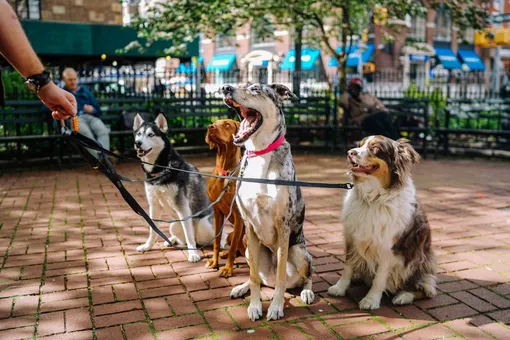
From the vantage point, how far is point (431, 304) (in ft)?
11.9

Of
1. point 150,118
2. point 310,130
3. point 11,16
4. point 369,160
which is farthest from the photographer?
point 310,130

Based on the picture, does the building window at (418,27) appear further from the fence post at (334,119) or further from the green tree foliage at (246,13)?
the fence post at (334,119)

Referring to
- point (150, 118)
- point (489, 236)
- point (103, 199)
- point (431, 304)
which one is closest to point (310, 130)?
point (150, 118)

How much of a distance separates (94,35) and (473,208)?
1318 cm

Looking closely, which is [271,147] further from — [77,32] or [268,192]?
[77,32]

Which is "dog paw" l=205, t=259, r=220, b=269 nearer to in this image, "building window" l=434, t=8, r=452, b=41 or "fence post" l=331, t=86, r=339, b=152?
"fence post" l=331, t=86, r=339, b=152

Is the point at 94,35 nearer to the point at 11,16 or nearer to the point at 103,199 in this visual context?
the point at 103,199

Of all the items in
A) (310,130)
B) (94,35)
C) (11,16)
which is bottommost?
(310,130)

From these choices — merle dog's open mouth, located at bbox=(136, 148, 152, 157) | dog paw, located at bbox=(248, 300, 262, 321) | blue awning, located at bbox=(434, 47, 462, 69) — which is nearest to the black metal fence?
merle dog's open mouth, located at bbox=(136, 148, 152, 157)

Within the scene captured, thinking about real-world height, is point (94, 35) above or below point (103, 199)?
above

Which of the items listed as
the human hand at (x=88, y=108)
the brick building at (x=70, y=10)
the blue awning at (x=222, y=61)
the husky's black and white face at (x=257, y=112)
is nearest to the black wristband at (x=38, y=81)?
the husky's black and white face at (x=257, y=112)

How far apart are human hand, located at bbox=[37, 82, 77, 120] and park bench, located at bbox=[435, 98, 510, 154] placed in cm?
998

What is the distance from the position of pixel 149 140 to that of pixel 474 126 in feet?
31.7

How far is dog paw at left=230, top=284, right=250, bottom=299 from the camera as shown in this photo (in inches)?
148
